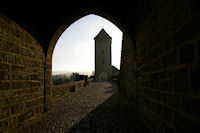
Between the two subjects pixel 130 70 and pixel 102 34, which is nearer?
pixel 130 70

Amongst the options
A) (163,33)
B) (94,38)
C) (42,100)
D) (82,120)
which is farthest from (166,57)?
(94,38)

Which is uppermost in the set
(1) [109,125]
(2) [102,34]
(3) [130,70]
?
(2) [102,34]

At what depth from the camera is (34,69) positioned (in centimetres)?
311

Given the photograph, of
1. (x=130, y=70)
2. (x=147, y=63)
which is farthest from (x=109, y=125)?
(x=130, y=70)

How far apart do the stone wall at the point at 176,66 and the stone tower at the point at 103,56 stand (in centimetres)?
2629

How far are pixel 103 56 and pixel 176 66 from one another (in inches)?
1116

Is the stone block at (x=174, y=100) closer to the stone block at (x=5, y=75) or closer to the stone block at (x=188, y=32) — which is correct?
the stone block at (x=188, y=32)

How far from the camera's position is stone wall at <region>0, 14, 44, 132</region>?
216 centimetres

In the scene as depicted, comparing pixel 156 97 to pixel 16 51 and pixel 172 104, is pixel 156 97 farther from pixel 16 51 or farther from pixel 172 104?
pixel 16 51

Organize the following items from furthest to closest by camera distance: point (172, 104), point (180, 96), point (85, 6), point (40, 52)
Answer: point (85, 6), point (40, 52), point (172, 104), point (180, 96)

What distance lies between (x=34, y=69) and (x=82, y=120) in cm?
205

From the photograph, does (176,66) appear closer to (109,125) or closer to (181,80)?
(181,80)

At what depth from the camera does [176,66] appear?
1.33m

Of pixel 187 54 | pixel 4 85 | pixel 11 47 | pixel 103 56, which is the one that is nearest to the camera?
pixel 187 54
